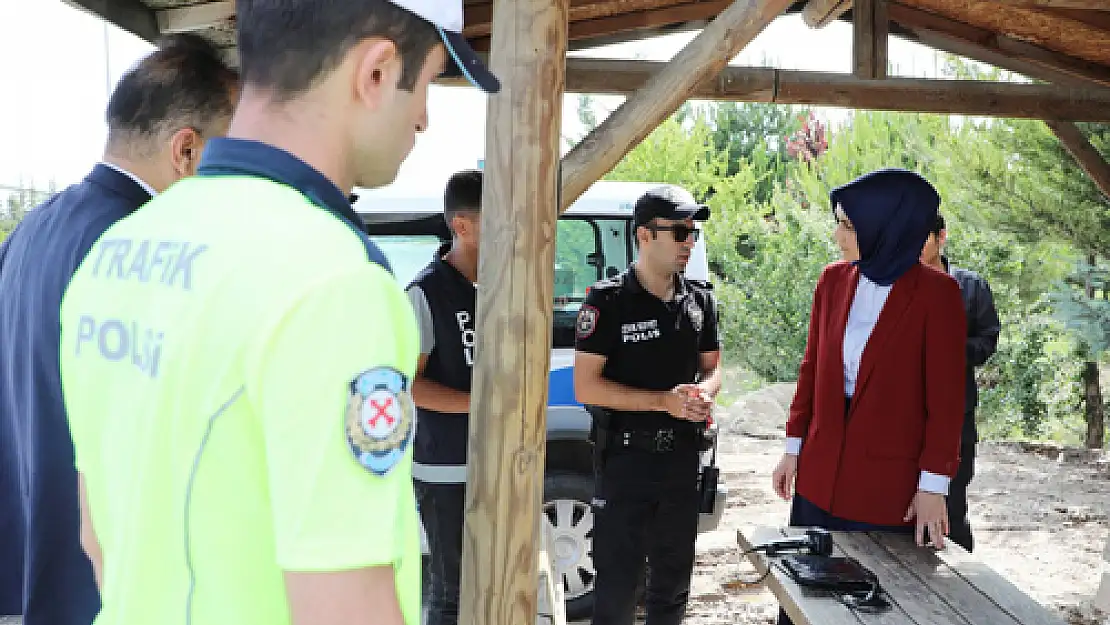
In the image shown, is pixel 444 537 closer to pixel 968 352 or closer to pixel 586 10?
pixel 968 352

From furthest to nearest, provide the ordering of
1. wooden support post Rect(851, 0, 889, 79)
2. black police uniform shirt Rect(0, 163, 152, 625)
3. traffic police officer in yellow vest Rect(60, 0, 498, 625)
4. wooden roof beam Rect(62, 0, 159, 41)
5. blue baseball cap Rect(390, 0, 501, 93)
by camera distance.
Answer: wooden support post Rect(851, 0, 889, 79) → wooden roof beam Rect(62, 0, 159, 41) → black police uniform shirt Rect(0, 163, 152, 625) → blue baseball cap Rect(390, 0, 501, 93) → traffic police officer in yellow vest Rect(60, 0, 498, 625)

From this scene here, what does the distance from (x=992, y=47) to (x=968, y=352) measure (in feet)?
8.21

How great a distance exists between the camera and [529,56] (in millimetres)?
2365

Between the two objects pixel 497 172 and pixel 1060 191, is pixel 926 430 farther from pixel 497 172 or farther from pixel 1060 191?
pixel 1060 191

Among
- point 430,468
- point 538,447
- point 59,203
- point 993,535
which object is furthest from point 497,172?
point 993,535

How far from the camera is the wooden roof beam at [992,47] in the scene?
6258 millimetres

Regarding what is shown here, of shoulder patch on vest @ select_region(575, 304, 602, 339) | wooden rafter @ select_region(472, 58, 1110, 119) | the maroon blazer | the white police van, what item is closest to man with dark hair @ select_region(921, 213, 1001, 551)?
the white police van

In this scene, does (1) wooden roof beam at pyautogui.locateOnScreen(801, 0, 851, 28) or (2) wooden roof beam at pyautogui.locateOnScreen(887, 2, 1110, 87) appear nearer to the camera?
(1) wooden roof beam at pyautogui.locateOnScreen(801, 0, 851, 28)

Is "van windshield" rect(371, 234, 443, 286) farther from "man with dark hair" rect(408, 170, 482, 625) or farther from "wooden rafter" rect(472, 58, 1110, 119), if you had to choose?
"man with dark hair" rect(408, 170, 482, 625)

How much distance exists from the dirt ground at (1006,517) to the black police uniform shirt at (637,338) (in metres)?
1.74

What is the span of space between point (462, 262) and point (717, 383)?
112cm

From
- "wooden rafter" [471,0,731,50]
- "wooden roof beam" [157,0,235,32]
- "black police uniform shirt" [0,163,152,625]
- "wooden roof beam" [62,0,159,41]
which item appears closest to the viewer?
"black police uniform shirt" [0,163,152,625]

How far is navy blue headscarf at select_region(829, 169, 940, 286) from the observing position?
3.21m

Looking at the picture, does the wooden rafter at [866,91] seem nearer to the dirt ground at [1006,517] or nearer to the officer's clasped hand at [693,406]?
the officer's clasped hand at [693,406]
